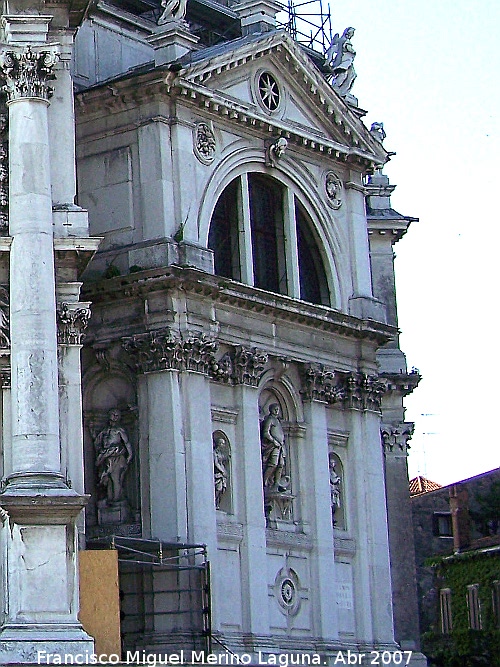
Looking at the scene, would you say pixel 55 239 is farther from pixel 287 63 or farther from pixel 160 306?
pixel 287 63

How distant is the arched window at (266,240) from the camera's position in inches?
1578

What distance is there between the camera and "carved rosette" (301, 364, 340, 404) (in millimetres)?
40781

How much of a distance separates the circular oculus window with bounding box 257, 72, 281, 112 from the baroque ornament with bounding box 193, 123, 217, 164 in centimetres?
196

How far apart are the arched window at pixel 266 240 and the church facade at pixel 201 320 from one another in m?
0.05

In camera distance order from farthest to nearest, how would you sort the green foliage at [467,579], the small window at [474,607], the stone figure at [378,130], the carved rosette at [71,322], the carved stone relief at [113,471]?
1. the small window at [474,607]
2. the green foliage at [467,579]
3. the stone figure at [378,130]
4. the carved stone relief at [113,471]
5. the carved rosette at [71,322]

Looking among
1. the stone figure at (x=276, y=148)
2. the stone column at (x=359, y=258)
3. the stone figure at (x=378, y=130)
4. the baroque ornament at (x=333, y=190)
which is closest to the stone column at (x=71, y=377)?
the stone figure at (x=276, y=148)

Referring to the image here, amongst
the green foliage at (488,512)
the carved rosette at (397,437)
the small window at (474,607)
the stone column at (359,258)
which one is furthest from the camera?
the green foliage at (488,512)

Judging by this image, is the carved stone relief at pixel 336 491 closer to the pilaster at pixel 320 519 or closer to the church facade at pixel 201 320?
the church facade at pixel 201 320

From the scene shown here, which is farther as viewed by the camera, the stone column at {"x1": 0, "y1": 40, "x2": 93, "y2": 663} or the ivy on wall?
the ivy on wall

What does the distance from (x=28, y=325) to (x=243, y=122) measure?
1021 centimetres

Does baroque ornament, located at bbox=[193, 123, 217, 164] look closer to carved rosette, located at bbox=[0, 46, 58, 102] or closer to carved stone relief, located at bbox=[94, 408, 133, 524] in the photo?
carved stone relief, located at bbox=[94, 408, 133, 524]

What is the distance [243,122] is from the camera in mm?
40219

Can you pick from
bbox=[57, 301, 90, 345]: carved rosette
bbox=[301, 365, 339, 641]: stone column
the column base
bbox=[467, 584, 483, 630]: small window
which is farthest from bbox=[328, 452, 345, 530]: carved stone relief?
bbox=[467, 584, 483, 630]: small window

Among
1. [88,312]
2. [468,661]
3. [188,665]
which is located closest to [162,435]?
[88,312]
